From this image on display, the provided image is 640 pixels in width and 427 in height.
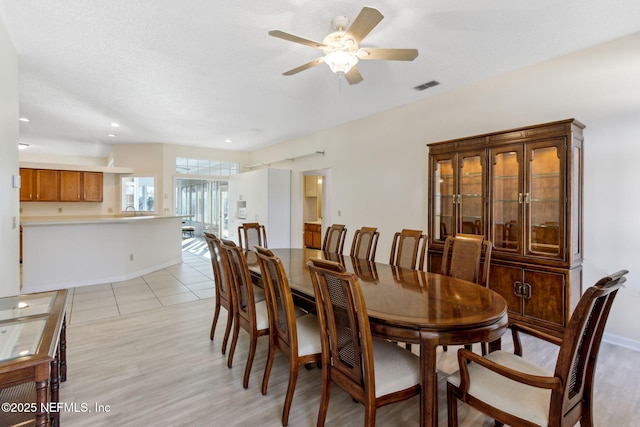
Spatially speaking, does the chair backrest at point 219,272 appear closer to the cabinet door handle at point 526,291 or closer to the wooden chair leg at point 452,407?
the wooden chair leg at point 452,407

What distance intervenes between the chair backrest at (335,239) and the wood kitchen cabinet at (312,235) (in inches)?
126

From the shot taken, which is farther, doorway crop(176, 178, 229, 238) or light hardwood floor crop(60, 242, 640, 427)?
doorway crop(176, 178, 229, 238)

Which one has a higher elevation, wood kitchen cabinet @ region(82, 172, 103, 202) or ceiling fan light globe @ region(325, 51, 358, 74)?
ceiling fan light globe @ region(325, 51, 358, 74)

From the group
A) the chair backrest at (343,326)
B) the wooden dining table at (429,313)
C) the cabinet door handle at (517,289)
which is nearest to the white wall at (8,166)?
the wooden dining table at (429,313)

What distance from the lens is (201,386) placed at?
2.26 metres

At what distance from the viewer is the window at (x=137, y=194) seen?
7707 mm

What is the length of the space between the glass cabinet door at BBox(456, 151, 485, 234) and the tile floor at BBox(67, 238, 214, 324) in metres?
3.52

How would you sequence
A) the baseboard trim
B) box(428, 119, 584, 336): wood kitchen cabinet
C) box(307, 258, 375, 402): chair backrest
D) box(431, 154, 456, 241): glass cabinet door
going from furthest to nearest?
1. the baseboard trim
2. box(431, 154, 456, 241): glass cabinet door
3. box(428, 119, 584, 336): wood kitchen cabinet
4. box(307, 258, 375, 402): chair backrest

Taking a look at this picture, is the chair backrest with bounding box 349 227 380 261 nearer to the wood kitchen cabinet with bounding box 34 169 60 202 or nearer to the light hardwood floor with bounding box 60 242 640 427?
the light hardwood floor with bounding box 60 242 640 427

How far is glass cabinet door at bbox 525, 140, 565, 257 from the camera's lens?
2.90 m

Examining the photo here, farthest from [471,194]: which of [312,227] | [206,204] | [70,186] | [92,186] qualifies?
[206,204]

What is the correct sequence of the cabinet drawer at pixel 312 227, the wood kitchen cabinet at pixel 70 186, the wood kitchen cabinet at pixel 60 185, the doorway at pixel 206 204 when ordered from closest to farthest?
the wood kitchen cabinet at pixel 60 185, the cabinet drawer at pixel 312 227, the wood kitchen cabinet at pixel 70 186, the doorway at pixel 206 204

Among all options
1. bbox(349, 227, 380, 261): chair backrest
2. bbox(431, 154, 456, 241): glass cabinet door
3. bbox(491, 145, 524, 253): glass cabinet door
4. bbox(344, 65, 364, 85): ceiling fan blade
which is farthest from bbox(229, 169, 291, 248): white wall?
bbox(491, 145, 524, 253): glass cabinet door

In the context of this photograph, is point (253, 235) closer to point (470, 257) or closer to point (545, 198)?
point (470, 257)
